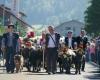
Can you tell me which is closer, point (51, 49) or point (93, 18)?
point (51, 49)

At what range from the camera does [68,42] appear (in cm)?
2770

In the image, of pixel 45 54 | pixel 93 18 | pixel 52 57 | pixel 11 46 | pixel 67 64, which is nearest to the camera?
pixel 52 57

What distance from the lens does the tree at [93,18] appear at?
313 feet

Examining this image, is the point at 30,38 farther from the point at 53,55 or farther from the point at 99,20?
the point at 99,20

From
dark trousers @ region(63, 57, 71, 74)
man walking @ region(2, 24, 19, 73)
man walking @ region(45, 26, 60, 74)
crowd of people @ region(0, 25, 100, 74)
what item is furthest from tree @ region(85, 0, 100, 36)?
man walking @ region(2, 24, 19, 73)

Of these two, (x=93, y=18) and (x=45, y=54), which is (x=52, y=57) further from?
(x=93, y=18)

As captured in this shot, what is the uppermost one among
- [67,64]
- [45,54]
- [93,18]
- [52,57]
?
[93,18]

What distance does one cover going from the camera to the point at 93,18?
9612 centimetres

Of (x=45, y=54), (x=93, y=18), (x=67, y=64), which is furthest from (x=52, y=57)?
(x=93, y=18)

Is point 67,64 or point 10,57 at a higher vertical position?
point 10,57

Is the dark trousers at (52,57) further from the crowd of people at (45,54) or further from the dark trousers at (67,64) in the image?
the dark trousers at (67,64)

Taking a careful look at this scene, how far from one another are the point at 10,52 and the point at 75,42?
3.08 metres

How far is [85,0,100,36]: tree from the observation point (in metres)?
95.3

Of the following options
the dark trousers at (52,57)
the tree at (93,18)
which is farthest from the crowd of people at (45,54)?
the tree at (93,18)
